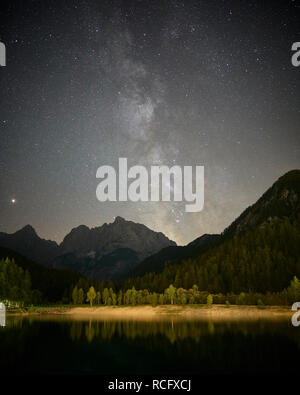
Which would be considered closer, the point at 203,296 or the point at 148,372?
the point at 148,372

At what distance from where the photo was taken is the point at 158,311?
137500mm

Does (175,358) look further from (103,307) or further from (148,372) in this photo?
(103,307)

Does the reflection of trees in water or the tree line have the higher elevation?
the reflection of trees in water

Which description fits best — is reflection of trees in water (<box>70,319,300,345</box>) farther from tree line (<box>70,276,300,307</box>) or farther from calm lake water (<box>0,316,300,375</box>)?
tree line (<box>70,276,300,307</box>)

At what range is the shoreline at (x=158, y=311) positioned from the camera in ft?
384

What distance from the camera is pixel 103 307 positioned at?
15300 centimetres

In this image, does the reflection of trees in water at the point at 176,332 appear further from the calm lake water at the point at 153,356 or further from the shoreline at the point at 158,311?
the shoreline at the point at 158,311

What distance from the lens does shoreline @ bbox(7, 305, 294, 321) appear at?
4611 inches

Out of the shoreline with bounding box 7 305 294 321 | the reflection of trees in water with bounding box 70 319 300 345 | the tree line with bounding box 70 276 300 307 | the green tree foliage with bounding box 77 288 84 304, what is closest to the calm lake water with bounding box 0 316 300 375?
the reflection of trees in water with bounding box 70 319 300 345

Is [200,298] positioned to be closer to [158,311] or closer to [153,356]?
[158,311]
